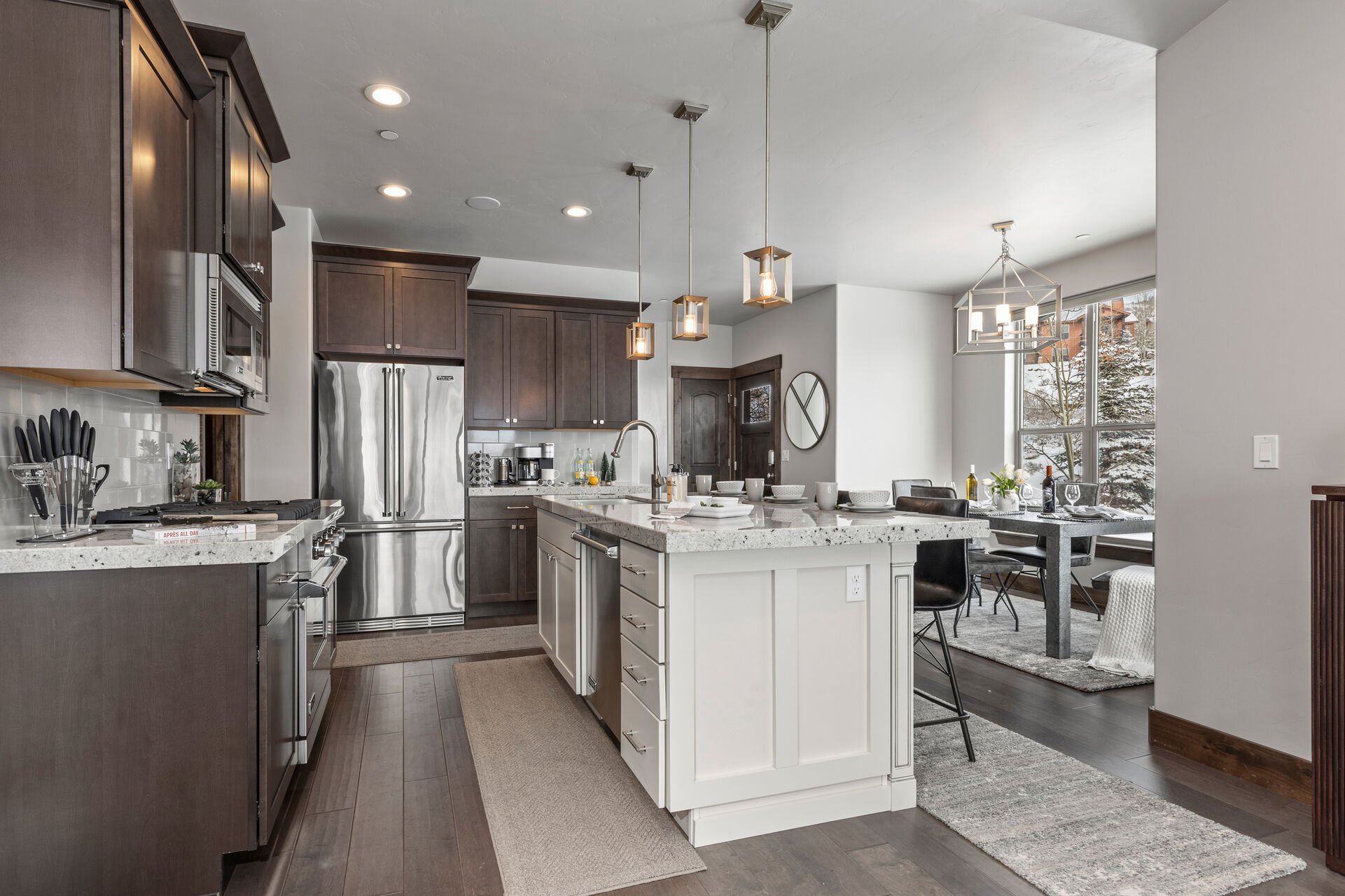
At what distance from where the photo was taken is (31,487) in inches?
74.0

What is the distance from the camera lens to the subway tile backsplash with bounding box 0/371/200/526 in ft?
6.49

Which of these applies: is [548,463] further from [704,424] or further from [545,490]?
[704,424]

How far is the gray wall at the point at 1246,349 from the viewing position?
2285 millimetres

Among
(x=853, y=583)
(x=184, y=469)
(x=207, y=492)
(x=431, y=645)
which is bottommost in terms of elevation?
(x=431, y=645)

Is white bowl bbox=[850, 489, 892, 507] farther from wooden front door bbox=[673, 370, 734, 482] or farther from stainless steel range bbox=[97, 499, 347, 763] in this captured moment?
wooden front door bbox=[673, 370, 734, 482]

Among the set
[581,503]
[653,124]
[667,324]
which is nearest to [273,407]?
[581,503]

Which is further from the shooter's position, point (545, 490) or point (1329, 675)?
point (545, 490)

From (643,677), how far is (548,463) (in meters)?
3.86

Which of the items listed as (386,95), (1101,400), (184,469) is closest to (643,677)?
(184,469)

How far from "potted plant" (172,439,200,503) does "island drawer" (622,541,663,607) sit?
2.14 meters

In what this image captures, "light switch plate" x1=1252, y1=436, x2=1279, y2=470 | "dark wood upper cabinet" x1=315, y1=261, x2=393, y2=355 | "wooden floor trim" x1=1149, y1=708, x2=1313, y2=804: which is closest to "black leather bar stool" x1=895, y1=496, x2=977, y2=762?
"wooden floor trim" x1=1149, y1=708, x2=1313, y2=804

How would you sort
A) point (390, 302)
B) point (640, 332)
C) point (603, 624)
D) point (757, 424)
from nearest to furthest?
point (603, 624) < point (640, 332) < point (390, 302) < point (757, 424)

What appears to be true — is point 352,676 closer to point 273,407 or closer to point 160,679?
point 273,407

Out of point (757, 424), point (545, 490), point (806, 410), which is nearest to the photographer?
point (545, 490)
